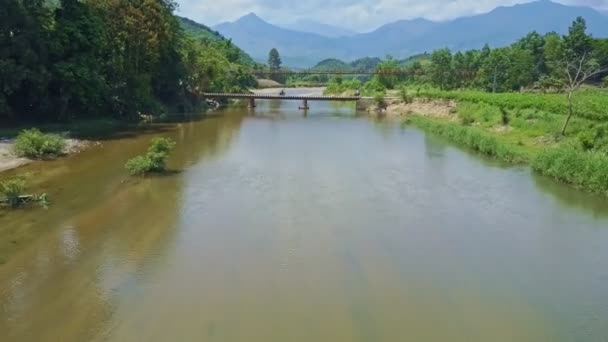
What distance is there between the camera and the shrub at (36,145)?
25.8 m

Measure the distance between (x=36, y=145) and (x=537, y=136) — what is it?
89.3ft

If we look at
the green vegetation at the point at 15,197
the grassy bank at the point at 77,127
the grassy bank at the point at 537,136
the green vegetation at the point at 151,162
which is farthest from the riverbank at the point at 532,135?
the grassy bank at the point at 77,127

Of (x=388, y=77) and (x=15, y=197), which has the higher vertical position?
(x=388, y=77)

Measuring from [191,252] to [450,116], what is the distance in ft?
125

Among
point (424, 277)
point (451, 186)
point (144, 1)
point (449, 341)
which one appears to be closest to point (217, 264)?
point (424, 277)

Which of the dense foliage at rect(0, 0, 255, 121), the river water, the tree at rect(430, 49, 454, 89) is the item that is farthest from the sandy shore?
the tree at rect(430, 49, 454, 89)

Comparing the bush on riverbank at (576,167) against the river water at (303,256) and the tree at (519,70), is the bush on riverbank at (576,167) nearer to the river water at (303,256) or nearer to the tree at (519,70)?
the river water at (303,256)

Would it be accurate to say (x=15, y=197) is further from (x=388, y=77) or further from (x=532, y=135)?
(x=388, y=77)

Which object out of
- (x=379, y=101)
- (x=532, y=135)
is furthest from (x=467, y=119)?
(x=379, y=101)

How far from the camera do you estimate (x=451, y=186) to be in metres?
23.1

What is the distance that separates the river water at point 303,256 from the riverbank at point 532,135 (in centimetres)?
104

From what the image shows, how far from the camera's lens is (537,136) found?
31.6 meters

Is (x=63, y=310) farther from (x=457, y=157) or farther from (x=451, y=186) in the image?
(x=457, y=157)

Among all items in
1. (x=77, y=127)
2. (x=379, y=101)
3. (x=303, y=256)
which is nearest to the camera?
(x=303, y=256)
